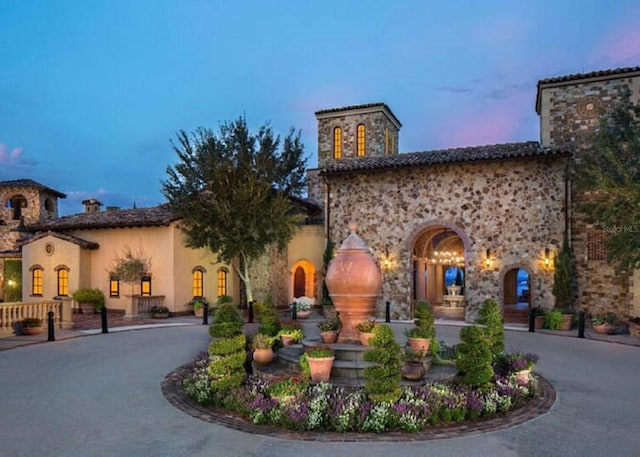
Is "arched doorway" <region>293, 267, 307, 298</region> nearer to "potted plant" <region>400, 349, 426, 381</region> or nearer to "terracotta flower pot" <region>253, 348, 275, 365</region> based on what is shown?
"terracotta flower pot" <region>253, 348, 275, 365</region>

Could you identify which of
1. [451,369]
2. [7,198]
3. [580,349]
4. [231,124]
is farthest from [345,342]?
[7,198]

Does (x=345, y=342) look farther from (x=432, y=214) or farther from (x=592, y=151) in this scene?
(x=592, y=151)

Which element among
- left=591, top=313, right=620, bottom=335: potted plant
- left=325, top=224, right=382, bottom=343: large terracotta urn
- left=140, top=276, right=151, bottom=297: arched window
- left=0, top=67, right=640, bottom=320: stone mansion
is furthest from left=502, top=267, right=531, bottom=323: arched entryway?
left=140, top=276, right=151, bottom=297: arched window

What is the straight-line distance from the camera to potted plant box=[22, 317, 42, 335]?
53.4 ft

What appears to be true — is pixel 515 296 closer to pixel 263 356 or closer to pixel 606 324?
pixel 606 324

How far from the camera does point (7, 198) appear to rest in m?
33.3

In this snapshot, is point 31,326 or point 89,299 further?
point 89,299

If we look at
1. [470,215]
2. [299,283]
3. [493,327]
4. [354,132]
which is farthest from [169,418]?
[354,132]

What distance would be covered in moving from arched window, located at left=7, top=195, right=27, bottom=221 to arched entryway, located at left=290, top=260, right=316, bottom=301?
2168 centimetres

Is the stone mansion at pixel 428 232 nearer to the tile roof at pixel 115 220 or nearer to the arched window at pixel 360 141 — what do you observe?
the tile roof at pixel 115 220

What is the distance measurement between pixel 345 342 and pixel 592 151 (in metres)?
14.6

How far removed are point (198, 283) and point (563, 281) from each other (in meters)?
17.2

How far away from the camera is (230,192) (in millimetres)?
20875

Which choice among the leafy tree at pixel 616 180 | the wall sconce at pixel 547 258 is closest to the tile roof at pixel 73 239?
the wall sconce at pixel 547 258
